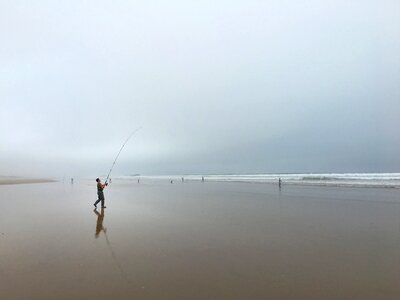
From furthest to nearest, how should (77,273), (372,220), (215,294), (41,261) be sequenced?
(372,220) < (41,261) < (77,273) < (215,294)

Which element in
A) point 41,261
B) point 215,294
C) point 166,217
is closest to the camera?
point 215,294

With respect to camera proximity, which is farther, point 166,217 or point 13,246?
point 166,217

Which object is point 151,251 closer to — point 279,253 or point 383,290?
point 279,253

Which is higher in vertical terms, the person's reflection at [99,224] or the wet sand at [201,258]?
the person's reflection at [99,224]

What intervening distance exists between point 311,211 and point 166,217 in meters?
7.72

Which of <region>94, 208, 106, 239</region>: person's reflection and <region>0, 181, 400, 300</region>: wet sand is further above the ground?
<region>94, 208, 106, 239</region>: person's reflection

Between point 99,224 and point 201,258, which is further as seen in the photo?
point 99,224

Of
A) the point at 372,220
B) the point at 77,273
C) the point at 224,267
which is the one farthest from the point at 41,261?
the point at 372,220

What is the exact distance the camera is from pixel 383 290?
577cm

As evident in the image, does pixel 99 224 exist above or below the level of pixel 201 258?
above

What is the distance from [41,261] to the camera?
7766 millimetres

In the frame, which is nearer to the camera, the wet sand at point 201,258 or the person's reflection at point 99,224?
the wet sand at point 201,258

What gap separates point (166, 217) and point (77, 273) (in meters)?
8.16

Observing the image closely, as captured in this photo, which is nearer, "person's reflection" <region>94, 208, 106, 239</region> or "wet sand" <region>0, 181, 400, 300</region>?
"wet sand" <region>0, 181, 400, 300</region>
